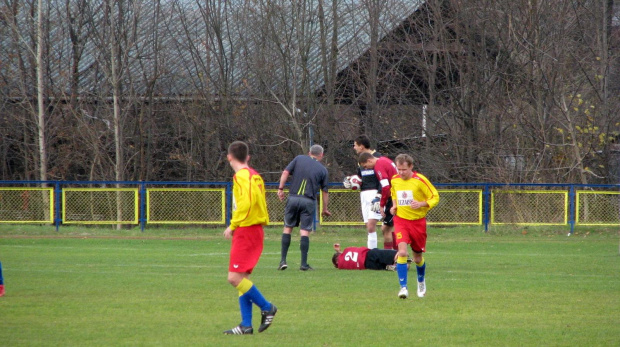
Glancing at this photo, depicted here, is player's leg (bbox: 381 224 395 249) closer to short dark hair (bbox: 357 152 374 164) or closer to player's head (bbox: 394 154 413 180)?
short dark hair (bbox: 357 152 374 164)

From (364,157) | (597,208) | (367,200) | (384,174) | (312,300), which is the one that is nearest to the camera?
(312,300)

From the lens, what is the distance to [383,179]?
13.4m

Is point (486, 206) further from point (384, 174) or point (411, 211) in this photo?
point (411, 211)

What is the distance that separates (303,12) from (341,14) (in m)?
1.50

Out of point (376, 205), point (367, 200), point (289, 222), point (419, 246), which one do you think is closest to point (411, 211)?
point (419, 246)

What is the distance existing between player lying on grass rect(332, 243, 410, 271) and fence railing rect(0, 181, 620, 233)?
34.2 ft

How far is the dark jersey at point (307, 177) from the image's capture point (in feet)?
44.7

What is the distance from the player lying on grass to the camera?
13.6 metres

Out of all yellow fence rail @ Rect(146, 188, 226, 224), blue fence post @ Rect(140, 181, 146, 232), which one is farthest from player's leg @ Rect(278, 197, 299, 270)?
blue fence post @ Rect(140, 181, 146, 232)

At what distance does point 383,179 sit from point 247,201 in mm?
6110

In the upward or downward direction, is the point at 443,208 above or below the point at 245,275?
below

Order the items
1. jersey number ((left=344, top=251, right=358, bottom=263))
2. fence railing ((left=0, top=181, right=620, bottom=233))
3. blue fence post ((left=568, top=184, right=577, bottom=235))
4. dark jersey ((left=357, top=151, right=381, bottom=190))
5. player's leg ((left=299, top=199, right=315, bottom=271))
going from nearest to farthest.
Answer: player's leg ((left=299, top=199, right=315, bottom=271)) → jersey number ((left=344, top=251, right=358, bottom=263)) → dark jersey ((left=357, top=151, right=381, bottom=190)) → blue fence post ((left=568, top=184, right=577, bottom=235)) → fence railing ((left=0, top=181, right=620, bottom=233))

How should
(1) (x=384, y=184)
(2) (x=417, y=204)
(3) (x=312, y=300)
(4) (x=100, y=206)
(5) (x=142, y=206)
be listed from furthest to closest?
(4) (x=100, y=206) → (5) (x=142, y=206) → (1) (x=384, y=184) → (2) (x=417, y=204) → (3) (x=312, y=300)

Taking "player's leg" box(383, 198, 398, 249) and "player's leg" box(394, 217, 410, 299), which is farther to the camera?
"player's leg" box(383, 198, 398, 249)
